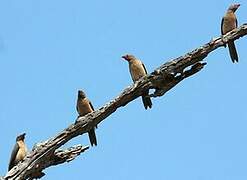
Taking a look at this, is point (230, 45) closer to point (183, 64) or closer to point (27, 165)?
point (183, 64)

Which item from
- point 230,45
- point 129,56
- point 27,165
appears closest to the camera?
point 27,165

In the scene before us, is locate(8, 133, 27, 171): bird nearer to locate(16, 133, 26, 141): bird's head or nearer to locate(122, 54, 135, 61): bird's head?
locate(16, 133, 26, 141): bird's head

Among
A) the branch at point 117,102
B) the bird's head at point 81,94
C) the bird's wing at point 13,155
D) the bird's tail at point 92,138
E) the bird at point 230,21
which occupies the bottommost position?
the branch at point 117,102

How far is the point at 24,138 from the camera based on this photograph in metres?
12.9

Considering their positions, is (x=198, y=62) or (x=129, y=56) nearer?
(x=198, y=62)

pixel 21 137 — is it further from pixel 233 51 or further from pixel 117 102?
pixel 233 51

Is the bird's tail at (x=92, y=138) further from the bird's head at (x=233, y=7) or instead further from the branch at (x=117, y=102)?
the bird's head at (x=233, y=7)

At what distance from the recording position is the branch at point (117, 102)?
10039 millimetres

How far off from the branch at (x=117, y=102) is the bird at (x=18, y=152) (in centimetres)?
173

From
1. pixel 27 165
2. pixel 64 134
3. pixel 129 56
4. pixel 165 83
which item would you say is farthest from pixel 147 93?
pixel 129 56

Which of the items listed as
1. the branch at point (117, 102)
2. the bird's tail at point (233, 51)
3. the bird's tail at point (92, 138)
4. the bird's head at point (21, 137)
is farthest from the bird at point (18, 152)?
the bird's tail at point (233, 51)

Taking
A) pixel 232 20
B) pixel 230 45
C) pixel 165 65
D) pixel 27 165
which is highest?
pixel 232 20

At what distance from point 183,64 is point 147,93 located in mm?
750

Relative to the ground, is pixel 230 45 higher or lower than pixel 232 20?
lower
